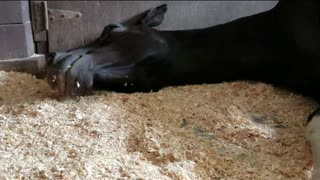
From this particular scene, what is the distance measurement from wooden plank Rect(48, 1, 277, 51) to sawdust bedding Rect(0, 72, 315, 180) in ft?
0.99

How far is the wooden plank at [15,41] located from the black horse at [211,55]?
0.26m

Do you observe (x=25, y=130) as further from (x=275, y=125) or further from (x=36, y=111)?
(x=275, y=125)

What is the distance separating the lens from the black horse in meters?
1.59

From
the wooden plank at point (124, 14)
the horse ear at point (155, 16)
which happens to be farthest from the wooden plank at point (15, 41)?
the horse ear at point (155, 16)

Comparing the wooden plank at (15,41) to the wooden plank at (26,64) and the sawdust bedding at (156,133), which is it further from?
the sawdust bedding at (156,133)

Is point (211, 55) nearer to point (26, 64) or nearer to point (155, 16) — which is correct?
point (155, 16)

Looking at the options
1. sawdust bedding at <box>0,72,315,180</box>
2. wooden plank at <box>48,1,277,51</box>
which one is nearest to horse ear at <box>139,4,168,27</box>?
wooden plank at <box>48,1,277,51</box>

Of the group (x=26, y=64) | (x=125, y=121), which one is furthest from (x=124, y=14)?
(x=125, y=121)

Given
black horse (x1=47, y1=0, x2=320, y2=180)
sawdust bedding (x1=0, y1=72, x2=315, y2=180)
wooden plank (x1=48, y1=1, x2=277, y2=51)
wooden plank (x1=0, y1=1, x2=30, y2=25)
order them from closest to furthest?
sawdust bedding (x1=0, y1=72, x2=315, y2=180) < black horse (x1=47, y1=0, x2=320, y2=180) < wooden plank (x1=0, y1=1, x2=30, y2=25) < wooden plank (x1=48, y1=1, x2=277, y2=51)

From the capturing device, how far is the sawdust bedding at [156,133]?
44.3 inches

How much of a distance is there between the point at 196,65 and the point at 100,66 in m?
0.35

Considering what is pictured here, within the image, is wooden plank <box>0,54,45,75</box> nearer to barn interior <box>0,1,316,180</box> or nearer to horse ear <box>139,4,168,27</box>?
barn interior <box>0,1,316,180</box>

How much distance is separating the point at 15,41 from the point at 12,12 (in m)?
0.11

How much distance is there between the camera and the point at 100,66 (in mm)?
1646
